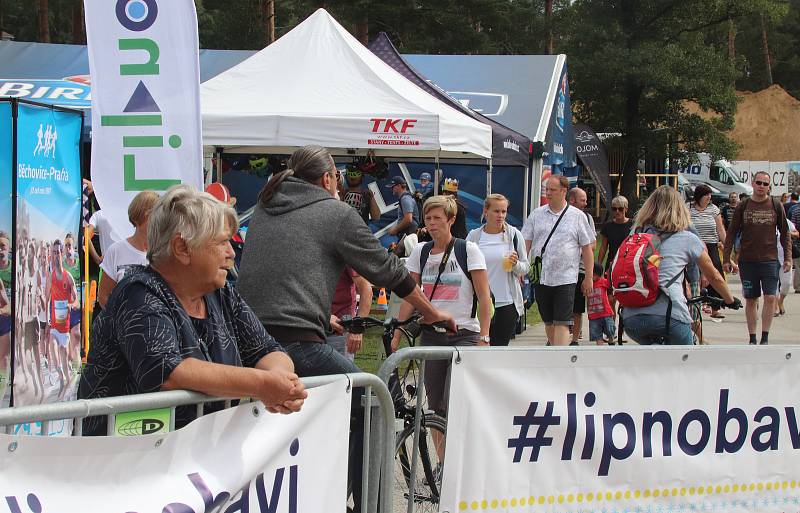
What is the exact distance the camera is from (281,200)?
14.4 feet

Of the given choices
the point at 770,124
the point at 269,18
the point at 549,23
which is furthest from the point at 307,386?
the point at 770,124

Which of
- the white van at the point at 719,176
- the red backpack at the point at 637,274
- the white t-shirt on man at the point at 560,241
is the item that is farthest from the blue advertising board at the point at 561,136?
the white van at the point at 719,176

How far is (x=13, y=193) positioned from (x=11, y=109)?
1.48 ft

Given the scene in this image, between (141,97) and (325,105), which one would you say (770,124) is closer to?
(325,105)

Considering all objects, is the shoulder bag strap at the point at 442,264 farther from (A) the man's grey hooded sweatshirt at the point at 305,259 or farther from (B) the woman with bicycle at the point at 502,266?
(A) the man's grey hooded sweatshirt at the point at 305,259

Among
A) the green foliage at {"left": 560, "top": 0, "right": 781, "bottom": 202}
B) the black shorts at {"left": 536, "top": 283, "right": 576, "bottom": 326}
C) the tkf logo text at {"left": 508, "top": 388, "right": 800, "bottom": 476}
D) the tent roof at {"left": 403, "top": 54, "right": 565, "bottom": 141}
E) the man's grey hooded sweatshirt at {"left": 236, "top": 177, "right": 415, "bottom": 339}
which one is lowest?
the black shorts at {"left": 536, "top": 283, "right": 576, "bottom": 326}

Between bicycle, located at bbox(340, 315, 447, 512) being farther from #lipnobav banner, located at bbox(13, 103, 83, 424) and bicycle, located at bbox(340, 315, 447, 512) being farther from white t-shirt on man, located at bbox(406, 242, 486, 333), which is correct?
#lipnobav banner, located at bbox(13, 103, 83, 424)

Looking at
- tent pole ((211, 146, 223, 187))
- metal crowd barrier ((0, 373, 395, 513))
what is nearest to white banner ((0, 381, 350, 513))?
metal crowd barrier ((0, 373, 395, 513))

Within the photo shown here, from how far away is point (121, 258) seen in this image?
576cm

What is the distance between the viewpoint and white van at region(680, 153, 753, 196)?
42969mm

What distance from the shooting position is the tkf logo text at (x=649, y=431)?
4.08 metres

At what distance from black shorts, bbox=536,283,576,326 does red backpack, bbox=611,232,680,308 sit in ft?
7.92

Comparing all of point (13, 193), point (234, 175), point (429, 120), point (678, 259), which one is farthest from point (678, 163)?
point (13, 193)

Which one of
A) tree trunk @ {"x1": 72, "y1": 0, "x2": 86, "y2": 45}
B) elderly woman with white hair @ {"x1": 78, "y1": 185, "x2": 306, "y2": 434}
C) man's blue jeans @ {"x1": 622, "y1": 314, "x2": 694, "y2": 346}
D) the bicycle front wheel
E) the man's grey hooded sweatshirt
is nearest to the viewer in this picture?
elderly woman with white hair @ {"x1": 78, "y1": 185, "x2": 306, "y2": 434}
